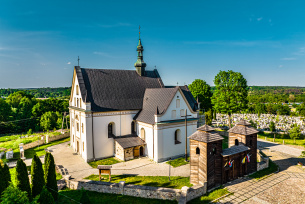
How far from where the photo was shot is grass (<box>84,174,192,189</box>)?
1755 centimetres

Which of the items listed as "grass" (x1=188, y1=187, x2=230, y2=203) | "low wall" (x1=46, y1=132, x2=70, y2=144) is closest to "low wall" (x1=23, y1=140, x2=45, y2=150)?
"low wall" (x1=46, y1=132, x2=70, y2=144)

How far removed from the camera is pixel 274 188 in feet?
56.0

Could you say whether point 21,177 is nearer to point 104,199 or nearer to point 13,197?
point 13,197

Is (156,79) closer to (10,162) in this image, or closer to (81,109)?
(81,109)

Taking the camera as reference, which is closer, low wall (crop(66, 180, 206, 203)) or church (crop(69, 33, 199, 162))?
low wall (crop(66, 180, 206, 203))

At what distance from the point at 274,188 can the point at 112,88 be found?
→ 2179 cm

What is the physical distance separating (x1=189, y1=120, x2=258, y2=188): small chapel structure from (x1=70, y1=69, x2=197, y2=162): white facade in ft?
22.1

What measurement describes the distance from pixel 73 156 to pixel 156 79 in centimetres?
1735

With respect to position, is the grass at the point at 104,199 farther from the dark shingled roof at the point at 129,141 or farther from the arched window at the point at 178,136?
the arched window at the point at 178,136

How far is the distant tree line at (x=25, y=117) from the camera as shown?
55125 mm

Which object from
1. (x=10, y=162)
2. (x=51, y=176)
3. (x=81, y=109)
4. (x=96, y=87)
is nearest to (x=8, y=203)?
(x=51, y=176)

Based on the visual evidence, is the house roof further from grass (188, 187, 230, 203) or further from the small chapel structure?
grass (188, 187, 230, 203)

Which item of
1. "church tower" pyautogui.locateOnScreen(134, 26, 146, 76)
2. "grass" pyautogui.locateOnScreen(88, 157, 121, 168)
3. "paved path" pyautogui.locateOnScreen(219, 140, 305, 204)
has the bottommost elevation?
"paved path" pyautogui.locateOnScreen(219, 140, 305, 204)

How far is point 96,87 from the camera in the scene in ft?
85.9
